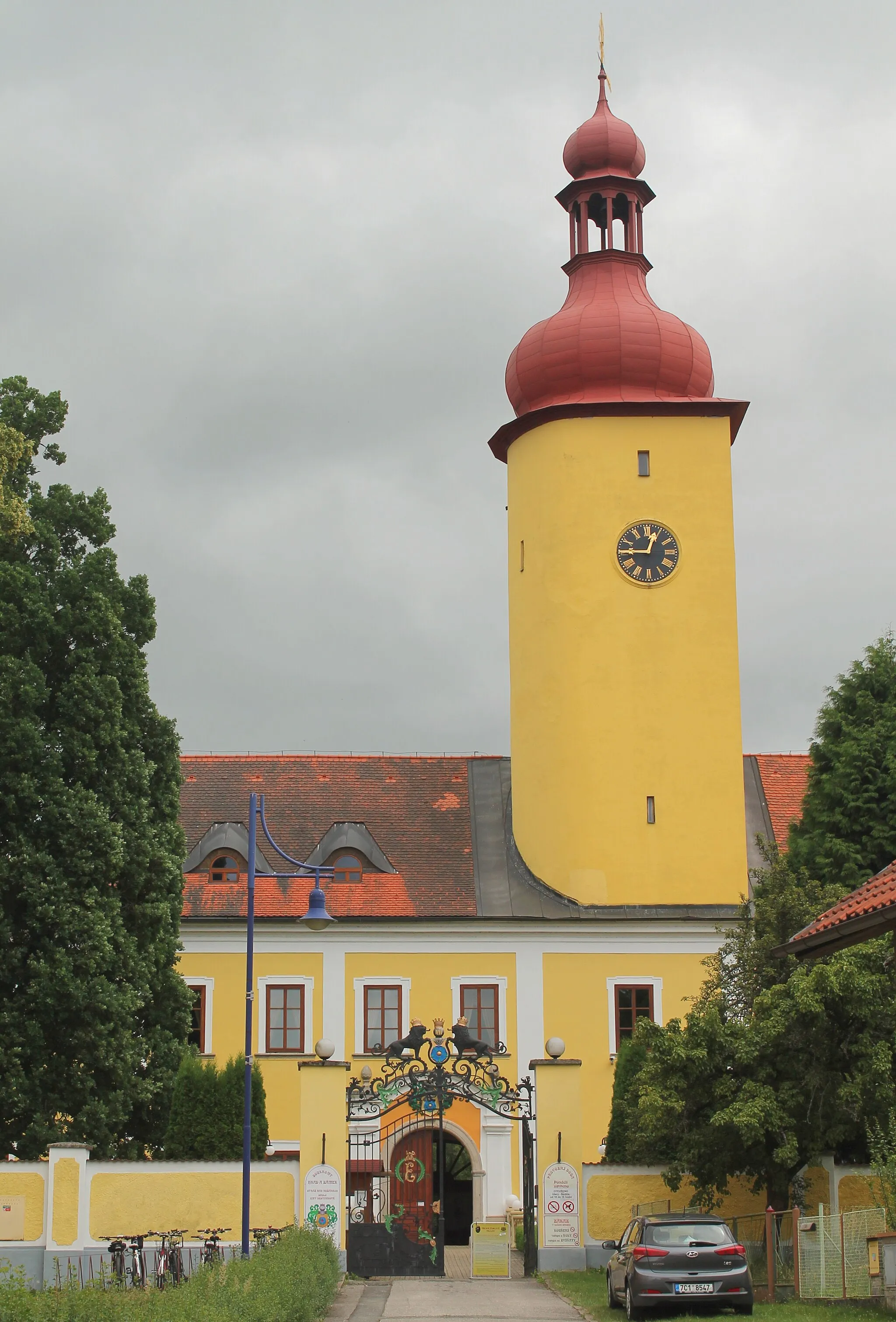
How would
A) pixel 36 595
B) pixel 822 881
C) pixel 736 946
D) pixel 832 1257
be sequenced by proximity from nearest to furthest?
pixel 832 1257 → pixel 736 946 → pixel 36 595 → pixel 822 881

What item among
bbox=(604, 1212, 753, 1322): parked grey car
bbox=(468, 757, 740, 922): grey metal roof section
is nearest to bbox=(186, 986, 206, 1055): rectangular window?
bbox=(468, 757, 740, 922): grey metal roof section

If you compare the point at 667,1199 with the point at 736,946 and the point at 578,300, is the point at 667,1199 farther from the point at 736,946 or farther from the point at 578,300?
the point at 578,300

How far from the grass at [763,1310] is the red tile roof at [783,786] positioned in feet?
59.8

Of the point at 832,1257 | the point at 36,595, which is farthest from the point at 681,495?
the point at 832,1257

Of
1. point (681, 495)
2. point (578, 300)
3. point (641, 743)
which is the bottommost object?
point (641, 743)

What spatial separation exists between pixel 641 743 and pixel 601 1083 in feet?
25.3

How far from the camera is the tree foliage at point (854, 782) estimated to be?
32188 mm

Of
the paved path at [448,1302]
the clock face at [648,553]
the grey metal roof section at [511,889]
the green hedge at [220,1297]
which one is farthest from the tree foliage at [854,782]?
the green hedge at [220,1297]

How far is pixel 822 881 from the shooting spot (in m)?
32.3

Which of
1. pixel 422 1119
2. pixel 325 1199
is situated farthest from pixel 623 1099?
pixel 325 1199

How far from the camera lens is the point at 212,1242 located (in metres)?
23.3

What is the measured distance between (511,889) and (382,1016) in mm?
4156

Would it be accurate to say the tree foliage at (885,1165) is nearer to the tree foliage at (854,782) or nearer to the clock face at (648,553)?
the tree foliage at (854,782)

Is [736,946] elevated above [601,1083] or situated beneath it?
elevated above
